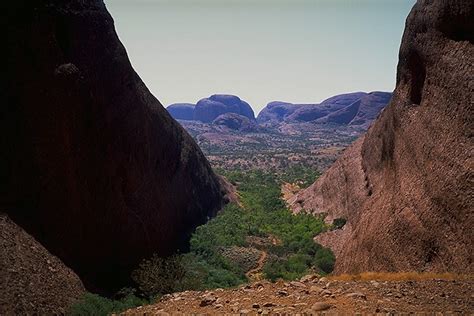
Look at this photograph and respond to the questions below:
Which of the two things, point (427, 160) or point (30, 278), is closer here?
point (30, 278)

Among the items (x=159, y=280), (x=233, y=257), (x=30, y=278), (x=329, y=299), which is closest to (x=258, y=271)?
(x=233, y=257)

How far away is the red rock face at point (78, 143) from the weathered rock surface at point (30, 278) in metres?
0.83

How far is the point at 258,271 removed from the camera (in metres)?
30.8

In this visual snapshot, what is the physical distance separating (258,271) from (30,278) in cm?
1838

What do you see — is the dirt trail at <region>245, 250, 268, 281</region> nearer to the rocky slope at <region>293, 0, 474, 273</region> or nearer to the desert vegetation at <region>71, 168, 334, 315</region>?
the desert vegetation at <region>71, 168, 334, 315</region>

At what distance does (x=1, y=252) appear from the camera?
16078 millimetres

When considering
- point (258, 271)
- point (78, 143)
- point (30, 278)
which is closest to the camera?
point (30, 278)

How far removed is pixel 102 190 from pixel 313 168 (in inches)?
3348

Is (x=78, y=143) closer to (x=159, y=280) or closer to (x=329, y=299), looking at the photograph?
(x=159, y=280)

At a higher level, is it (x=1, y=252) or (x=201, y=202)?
(x=1, y=252)

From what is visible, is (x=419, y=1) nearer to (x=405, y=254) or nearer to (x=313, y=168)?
(x=405, y=254)

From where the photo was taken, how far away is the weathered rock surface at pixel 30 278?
49.3ft

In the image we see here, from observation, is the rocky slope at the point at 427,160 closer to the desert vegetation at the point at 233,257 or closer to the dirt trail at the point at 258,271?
the desert vegetation at the point at 233,257

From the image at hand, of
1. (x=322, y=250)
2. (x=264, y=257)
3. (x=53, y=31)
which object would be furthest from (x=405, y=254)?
(x=53, y=31)
